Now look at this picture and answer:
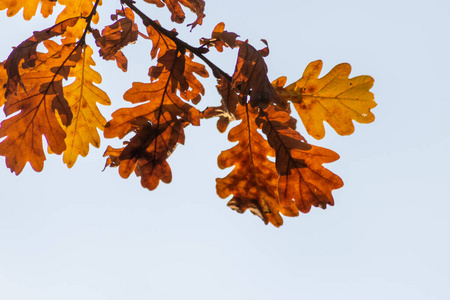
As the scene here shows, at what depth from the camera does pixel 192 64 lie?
1.45 m

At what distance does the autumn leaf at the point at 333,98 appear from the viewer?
4.36ft

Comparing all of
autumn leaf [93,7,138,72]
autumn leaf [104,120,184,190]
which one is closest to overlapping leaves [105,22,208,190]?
autumn leaf [104,120,184,190]

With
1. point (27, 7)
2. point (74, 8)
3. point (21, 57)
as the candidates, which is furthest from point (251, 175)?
point (27, 7)

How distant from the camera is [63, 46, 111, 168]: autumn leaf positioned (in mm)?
1511

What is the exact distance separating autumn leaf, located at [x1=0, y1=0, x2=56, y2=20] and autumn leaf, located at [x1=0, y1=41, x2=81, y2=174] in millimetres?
259

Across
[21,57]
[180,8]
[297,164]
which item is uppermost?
[180,8]

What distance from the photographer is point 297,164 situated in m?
1.25

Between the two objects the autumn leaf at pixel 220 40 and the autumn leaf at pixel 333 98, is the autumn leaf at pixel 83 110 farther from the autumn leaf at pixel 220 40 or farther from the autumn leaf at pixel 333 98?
the autumn leaf at pixel 333 98

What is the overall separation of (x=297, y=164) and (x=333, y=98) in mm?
241

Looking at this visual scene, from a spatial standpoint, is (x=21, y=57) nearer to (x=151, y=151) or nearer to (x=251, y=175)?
(x=151, y=151)

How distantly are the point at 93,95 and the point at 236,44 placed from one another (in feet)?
1.93

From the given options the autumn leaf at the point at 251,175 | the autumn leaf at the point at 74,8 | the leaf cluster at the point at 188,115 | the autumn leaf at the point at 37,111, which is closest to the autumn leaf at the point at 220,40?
the leaf cluster at the point at 188,115

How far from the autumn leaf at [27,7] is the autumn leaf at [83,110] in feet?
0.72

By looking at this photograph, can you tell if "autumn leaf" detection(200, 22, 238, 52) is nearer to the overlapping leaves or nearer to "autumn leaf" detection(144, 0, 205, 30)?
the overlapping leaves
